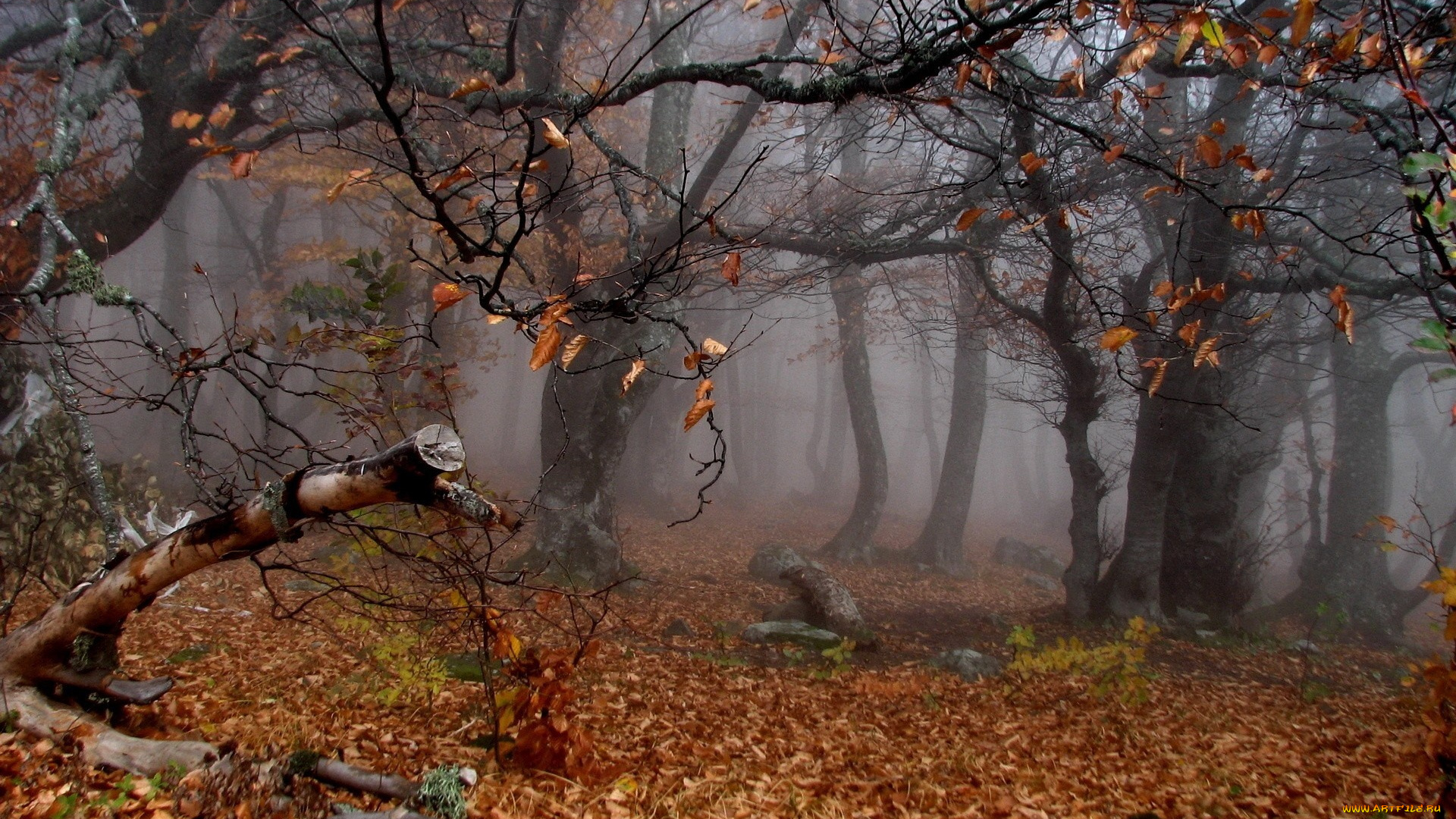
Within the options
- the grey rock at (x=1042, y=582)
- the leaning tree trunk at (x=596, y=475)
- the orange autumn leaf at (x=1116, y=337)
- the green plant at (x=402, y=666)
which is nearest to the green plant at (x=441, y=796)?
the green plant at (x=402, y=666)

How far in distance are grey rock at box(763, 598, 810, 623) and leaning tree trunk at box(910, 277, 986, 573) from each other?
6537 mm

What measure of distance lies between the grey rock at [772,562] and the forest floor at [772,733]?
12.5 ft

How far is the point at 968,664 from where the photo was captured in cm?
546

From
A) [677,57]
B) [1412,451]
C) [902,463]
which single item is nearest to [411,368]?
[677,57]

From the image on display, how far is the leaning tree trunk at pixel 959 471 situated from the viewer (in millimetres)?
13164

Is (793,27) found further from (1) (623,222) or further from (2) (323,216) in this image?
(2) (323,216)

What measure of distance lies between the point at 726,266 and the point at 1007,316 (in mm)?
6586

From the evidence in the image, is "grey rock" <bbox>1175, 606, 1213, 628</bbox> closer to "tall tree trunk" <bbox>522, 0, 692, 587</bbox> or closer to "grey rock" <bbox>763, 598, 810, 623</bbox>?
"grey rock" <bbox>763, 598, 810, 623</bbox>

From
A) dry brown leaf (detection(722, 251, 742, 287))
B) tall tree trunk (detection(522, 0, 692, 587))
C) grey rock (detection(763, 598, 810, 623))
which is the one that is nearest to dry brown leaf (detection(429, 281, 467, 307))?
dry brown leaf (detection(722, 251, 742, 287))

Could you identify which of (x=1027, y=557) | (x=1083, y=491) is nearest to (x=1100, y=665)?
(x=1083, y=491)

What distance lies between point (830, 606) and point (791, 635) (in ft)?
2.58

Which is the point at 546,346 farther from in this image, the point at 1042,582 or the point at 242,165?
the point at 1042,582

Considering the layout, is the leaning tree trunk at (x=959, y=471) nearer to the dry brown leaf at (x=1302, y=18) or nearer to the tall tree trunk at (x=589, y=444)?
the tall tree trunk at (x=589, y=444)

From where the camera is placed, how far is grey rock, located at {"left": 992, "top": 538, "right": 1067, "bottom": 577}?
1518cm
